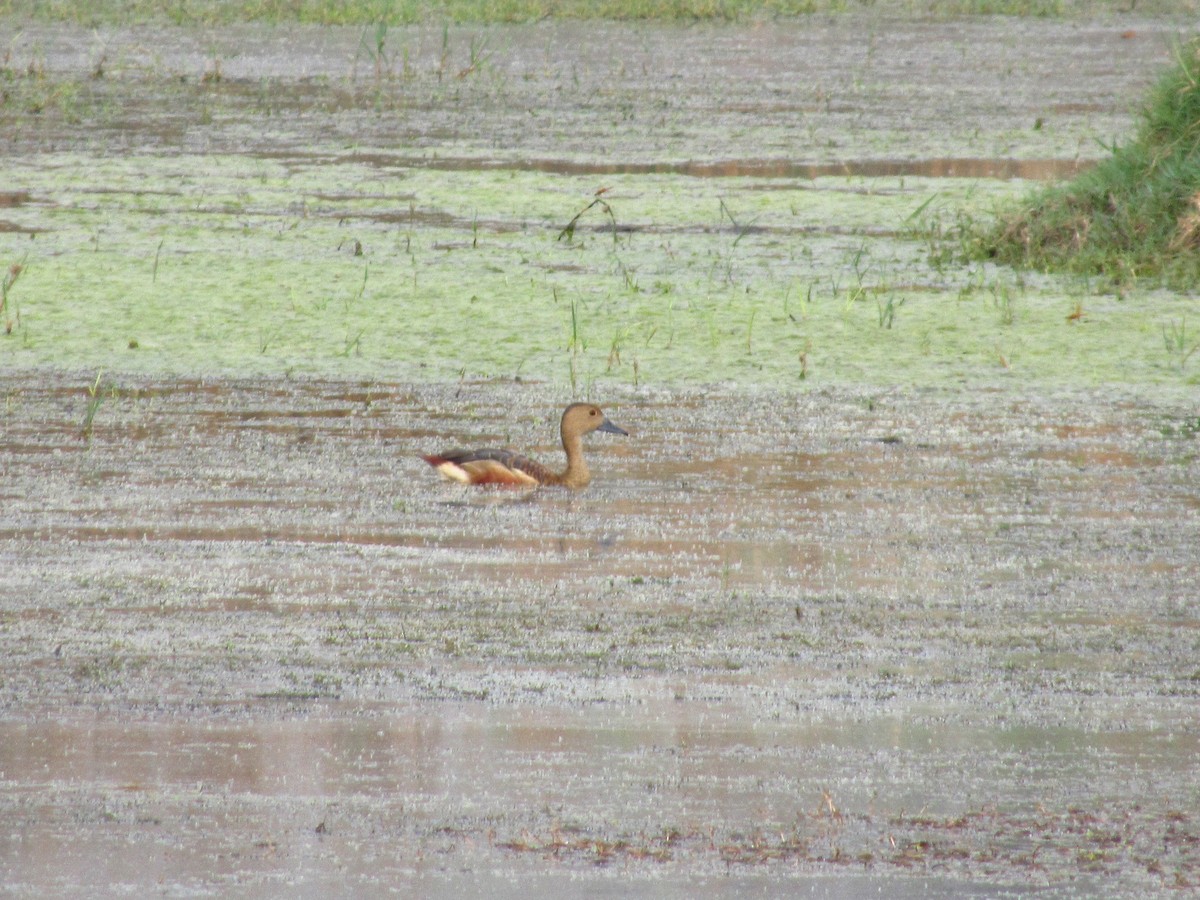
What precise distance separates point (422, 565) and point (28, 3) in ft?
61.6

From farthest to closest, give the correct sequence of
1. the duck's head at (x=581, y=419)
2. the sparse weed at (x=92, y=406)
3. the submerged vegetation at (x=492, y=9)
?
the submerged vegetation at (x=492, y=9) → the sparse weed at (x=92, y=406) → the duck's head at (x=581, y=419)

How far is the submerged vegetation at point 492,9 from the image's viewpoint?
22.2 m

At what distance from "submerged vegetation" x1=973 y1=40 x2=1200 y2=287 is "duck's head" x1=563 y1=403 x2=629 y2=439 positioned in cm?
393

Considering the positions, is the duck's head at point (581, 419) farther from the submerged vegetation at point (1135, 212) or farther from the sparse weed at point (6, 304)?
the submerged vegetation at point (1135, 212)

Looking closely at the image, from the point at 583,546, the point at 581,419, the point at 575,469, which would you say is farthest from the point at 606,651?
the point at 581,419

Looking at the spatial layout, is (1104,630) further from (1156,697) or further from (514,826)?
(514,826)

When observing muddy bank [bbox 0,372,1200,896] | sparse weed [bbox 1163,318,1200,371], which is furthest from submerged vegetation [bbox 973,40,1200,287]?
muddy bank [bbox 0,372,1200,896]

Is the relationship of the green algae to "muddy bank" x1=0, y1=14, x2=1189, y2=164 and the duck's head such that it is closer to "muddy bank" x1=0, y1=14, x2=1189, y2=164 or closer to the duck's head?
the duck's head

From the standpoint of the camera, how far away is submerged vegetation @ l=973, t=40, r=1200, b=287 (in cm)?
1010

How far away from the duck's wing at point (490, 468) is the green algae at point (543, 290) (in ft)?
4.86

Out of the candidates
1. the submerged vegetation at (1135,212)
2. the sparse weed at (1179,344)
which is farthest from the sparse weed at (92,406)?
the submerged vegetation at (1135,212)

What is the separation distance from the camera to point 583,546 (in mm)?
6070

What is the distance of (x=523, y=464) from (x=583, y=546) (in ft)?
2.10

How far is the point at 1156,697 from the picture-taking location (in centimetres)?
475
